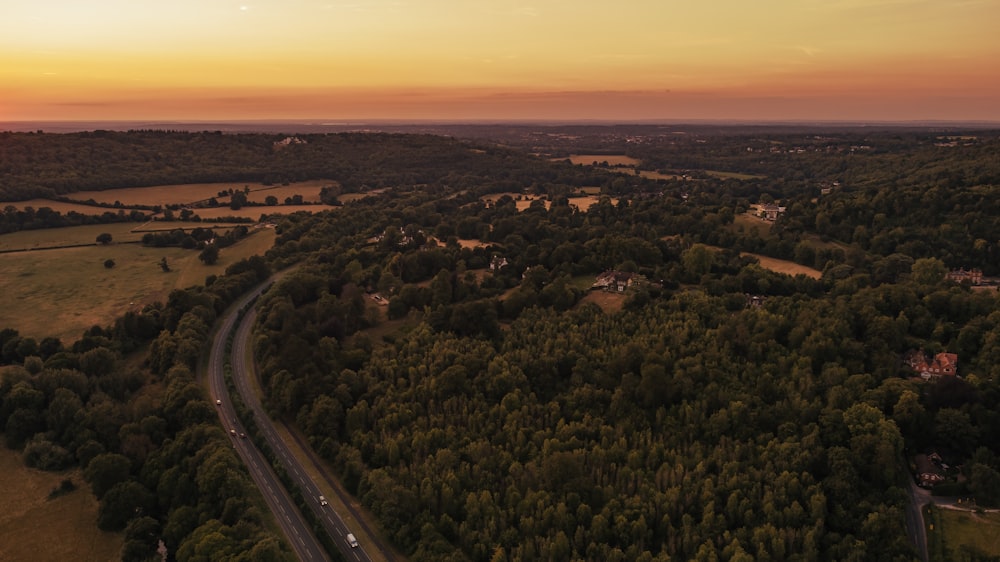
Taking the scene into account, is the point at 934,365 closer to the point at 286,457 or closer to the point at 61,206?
the point at 286,457

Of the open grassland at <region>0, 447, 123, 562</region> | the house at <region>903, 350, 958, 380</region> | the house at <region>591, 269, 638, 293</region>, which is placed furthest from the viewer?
the house at <region>591, 269, 638, 293</region>

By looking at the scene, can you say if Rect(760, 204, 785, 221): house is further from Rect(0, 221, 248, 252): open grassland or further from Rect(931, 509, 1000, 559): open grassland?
Rect(0, 221, 248, 252): open grassland

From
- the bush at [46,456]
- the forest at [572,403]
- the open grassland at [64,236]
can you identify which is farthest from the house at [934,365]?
the open grassland at [64,236]

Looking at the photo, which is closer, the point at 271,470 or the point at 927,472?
the point at 927,472

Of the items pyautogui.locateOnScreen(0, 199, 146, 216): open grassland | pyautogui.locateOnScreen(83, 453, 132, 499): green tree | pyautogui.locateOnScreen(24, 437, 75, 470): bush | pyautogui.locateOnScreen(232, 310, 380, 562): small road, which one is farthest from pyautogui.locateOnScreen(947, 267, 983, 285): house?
pyautogui.locateOnScreen(0, 199, 146, 216): open grassland

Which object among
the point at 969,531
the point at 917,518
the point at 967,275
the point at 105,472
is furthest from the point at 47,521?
the point at 967,275

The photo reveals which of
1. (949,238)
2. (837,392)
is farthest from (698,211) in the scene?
(837,392)

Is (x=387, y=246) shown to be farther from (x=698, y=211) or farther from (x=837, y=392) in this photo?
(x=837, y=392)
